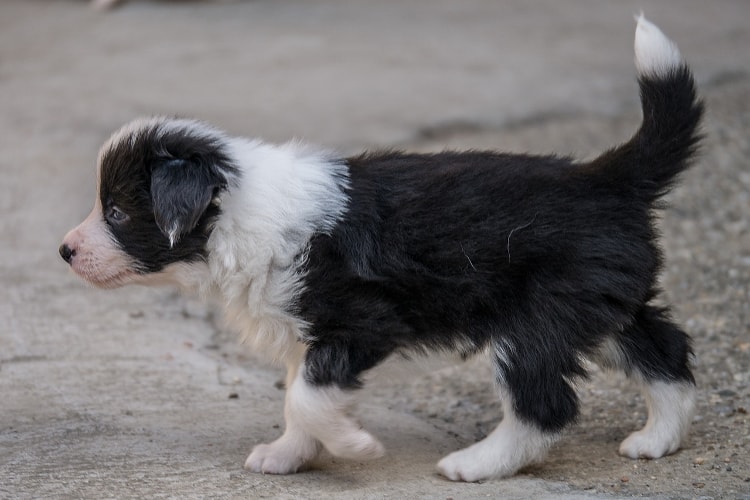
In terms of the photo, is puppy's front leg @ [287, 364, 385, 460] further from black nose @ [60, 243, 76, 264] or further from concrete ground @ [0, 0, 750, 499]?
black nose @ [60, 243, 76, 264]

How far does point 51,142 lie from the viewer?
7.86 meters

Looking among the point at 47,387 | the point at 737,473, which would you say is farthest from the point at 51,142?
the point at 737,473

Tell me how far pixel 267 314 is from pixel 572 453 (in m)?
1.42

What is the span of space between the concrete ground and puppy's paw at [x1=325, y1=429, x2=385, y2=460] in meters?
0.14

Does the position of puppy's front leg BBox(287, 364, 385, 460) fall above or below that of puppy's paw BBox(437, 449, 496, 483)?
above

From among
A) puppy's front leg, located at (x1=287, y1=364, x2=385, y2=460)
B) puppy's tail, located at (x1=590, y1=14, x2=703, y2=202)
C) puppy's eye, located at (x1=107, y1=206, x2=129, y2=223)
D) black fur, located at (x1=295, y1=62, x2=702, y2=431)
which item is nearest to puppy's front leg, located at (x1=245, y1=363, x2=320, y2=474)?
puppy's front leg, located at (x1=287, y1=364, x2=385, y2=460)

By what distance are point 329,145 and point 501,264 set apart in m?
4.09

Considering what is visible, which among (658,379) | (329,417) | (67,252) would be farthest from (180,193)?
(658,379)

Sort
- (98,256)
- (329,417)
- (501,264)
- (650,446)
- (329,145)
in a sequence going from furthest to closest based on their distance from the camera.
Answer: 1. (329,145)
2. (650,446)
3. (98,256)
4. (501,264)
5. (329,417)

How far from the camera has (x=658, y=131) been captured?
165 inches

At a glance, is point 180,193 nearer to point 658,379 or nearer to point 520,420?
point 520,420

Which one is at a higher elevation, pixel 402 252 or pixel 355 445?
pixel 402 252

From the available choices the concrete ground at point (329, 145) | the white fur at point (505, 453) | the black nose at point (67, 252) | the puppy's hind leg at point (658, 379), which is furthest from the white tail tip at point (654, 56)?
the black nose at point (67, 252)

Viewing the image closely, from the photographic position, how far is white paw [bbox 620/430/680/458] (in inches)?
170
